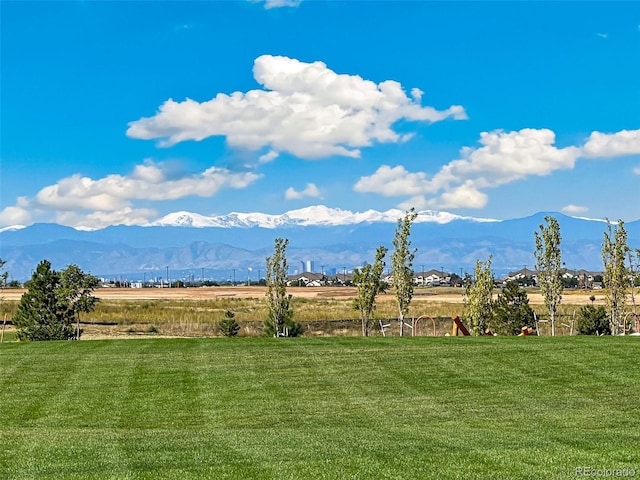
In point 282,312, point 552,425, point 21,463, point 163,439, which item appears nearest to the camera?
point 21,463

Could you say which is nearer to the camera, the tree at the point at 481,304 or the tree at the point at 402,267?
the tree at the point at 481,304

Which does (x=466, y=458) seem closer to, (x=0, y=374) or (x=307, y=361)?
(x=307, y=361)

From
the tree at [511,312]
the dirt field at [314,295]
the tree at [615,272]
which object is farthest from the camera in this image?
the dirt field at [314,295]

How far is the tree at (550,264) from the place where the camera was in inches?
1731

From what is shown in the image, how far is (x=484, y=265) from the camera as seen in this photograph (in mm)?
46875

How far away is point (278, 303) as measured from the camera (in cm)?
4509

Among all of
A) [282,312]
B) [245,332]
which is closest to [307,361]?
[282,312]

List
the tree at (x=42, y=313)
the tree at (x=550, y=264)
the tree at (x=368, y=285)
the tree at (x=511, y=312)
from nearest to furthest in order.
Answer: the tree at (x=42, y=313) → the tree at (x=511, y=312) → the tree at (x=550, y=264) → the tree at (x=368, y=285)

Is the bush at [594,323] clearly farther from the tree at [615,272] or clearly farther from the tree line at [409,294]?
the tree at [615,272]

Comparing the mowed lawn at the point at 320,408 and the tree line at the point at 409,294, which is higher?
the tree line at the point at 409,294

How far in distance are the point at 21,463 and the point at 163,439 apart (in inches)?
113

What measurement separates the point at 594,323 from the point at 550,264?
397 centimetres

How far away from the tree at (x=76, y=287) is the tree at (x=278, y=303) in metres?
10.2

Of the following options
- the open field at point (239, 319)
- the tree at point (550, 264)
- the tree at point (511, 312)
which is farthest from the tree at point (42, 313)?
the tree at point (550, 264)
